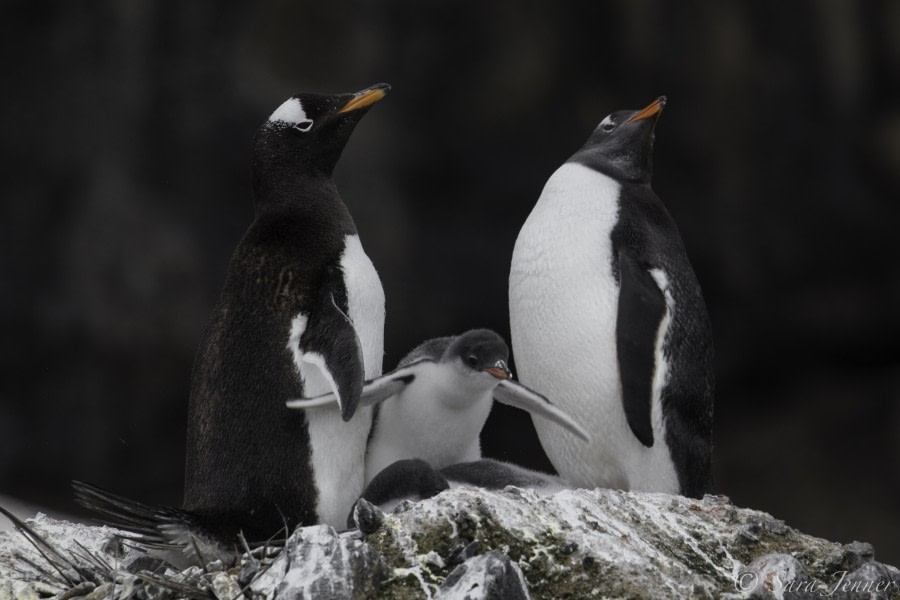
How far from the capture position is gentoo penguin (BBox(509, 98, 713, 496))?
2.63 metres

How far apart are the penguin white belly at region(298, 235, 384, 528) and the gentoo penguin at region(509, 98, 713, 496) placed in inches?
17.8

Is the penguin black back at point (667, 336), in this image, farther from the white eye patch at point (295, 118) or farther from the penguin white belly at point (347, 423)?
the white eye patch at point (295, 118)

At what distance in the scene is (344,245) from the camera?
99.0 inches

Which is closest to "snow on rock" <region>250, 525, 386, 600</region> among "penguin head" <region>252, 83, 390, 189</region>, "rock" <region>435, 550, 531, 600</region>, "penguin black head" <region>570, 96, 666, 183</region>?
"rock" <region>435, 550, 531, 600</region>

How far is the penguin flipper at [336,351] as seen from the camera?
218 cm

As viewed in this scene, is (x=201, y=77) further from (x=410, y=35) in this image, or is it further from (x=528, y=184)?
(x=528, y=184)

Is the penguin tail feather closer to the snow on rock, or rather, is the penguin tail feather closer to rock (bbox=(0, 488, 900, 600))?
rock (bbox=(0, 488, 900, 600))

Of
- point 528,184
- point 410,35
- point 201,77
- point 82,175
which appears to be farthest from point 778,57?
point 82,175

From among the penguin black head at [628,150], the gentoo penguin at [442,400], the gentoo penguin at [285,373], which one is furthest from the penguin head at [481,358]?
the penguin black head at [628,150]

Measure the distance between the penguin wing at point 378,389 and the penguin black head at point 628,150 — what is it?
2.79 feet

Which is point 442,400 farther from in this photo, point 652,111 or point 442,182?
point 442,182

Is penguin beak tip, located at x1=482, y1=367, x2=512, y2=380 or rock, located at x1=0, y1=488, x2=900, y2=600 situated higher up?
penguin beak tip, located at x1=482, y1=367, x2=512, y2=380

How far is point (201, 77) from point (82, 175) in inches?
32.0

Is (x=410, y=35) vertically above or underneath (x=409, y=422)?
above
